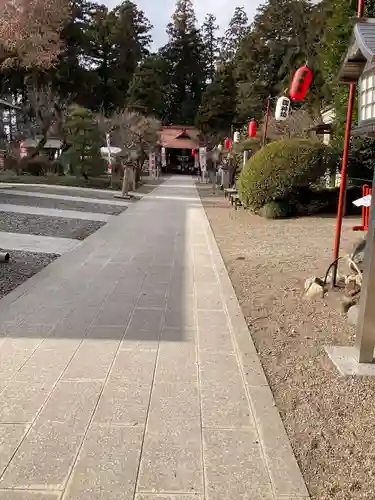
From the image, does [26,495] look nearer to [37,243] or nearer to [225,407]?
[225,407]

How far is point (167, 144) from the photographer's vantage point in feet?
137

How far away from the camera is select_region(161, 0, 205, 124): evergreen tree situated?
170 feet

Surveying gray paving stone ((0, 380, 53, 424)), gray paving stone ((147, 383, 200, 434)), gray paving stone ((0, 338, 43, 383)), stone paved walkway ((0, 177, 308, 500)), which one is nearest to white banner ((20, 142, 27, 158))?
stone paved walkway ((0, 177, 308, 500))

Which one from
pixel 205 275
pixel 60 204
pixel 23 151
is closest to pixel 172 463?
pixel 205 275

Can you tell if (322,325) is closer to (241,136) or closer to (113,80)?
(241,136)

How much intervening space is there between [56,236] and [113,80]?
3783 centimetres

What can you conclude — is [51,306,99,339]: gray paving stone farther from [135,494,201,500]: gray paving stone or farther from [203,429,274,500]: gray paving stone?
[135,494,201,500]: gray paving stone

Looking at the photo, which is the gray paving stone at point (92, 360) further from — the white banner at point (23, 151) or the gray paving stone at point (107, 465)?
the white banner at point (23, 151)

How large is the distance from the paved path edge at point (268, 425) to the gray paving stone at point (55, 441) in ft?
3.12

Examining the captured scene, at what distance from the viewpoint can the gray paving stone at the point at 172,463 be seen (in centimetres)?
211

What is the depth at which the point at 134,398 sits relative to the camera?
287cm

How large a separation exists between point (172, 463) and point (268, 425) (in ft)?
2.06

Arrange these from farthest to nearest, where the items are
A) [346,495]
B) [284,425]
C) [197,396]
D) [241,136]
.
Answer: [241,136] → [197,396] → [284,425] → [346,495]

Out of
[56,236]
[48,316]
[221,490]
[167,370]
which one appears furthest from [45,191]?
[221,490]
